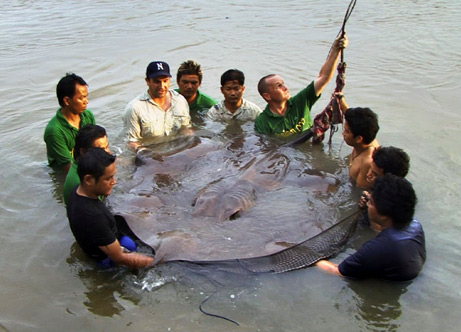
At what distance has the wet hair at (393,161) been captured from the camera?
4086mm

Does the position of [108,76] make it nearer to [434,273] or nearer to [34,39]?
[34,39]

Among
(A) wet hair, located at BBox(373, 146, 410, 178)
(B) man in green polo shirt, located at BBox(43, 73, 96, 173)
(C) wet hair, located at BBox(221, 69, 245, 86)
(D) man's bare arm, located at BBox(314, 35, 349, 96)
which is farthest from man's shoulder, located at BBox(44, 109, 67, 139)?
(A) wet hair, located at BBox(373, 146, 410, 178)

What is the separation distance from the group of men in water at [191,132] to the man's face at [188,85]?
2 cm

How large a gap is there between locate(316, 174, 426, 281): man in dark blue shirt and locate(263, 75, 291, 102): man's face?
3.03 meters

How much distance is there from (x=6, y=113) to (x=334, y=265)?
6.57 metres

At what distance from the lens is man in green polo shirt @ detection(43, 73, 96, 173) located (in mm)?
5180

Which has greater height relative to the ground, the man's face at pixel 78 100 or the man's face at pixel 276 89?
the man's face at pixel 78 100

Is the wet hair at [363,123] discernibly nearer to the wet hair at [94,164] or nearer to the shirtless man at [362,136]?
the shirtless man at [362,136]

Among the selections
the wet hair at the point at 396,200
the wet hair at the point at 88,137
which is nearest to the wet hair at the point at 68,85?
the wet hair at the point at 88,137

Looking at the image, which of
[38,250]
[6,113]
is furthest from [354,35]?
[38,250]

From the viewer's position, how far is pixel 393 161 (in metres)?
4.09

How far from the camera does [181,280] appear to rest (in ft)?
11.6

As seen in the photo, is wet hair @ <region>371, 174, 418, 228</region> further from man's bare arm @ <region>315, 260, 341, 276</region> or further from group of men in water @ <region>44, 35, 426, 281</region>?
man's bare arm @ <region>315, 260, 341, 276</region>

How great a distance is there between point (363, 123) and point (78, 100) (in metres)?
3.17
